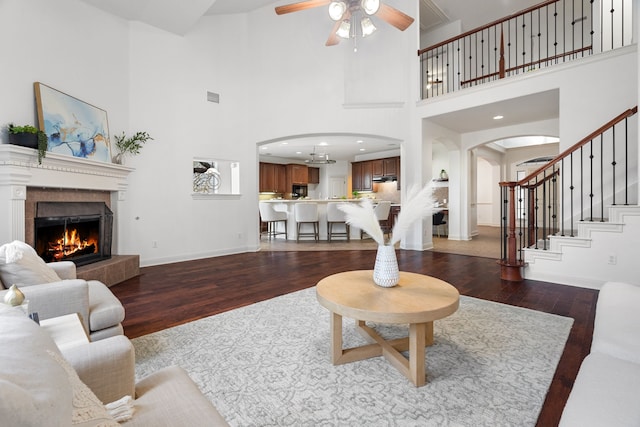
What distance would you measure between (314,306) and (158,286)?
78.3 inches

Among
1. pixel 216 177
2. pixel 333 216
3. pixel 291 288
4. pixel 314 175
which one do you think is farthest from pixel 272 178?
pixel 291 288

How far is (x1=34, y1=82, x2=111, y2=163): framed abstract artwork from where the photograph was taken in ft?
11.4

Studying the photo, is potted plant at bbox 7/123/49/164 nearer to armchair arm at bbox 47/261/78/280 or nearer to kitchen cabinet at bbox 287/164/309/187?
armchair arm at bbox 47/261/78/280

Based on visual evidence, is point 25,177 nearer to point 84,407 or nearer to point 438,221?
point 84,407

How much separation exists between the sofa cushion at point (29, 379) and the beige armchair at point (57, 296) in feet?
3.97

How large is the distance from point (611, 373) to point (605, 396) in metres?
0.19

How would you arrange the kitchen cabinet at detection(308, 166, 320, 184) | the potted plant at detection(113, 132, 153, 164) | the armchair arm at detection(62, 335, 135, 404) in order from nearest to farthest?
the armchair arm at detection(62, 335, 135, 404) < the potted plant at detection(113, 132, 153, 164) < the kitchen cabinet at detection(308, 166, 320, 184)

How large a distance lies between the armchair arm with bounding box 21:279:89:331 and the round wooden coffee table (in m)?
1.34

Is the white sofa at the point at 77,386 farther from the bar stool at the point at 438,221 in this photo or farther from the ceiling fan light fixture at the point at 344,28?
the bar stool at the point at 438,221

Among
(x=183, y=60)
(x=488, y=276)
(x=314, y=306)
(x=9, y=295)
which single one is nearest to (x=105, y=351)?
(x=9, y=295)

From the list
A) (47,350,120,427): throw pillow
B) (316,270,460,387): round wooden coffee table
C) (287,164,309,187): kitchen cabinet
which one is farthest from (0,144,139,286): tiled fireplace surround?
(287,164,309,187): kitchen cabinet

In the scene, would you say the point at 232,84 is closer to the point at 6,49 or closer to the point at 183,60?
the point at 183,60

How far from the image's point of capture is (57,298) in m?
1.69

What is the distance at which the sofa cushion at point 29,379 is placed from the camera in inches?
16.4
